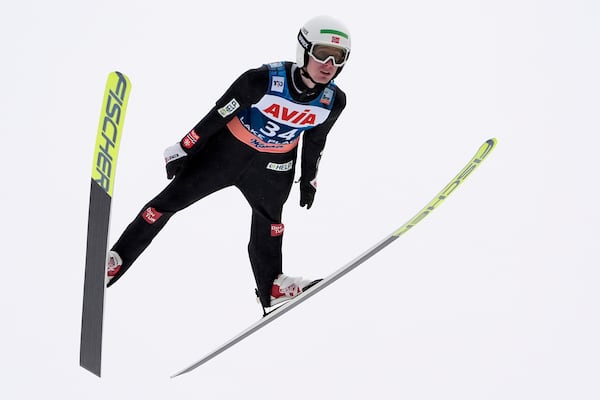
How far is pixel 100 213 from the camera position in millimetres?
3020

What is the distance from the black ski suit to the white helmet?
163 mm

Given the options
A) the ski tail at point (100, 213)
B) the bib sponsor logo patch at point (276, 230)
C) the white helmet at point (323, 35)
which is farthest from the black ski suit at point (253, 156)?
the ski tail at point (100, 213)

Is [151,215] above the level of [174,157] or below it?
below

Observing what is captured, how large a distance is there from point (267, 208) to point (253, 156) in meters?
0.30

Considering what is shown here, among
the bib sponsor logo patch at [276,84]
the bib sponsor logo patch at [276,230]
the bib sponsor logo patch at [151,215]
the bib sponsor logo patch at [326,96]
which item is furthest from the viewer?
the bib sponsor logo patch at [276,230]

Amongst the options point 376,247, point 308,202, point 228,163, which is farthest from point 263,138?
point 376,247

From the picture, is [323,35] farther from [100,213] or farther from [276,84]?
[100,213]

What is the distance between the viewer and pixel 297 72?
11.4 ft

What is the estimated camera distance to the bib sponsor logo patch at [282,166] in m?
3.75

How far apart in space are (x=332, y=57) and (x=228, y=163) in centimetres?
78

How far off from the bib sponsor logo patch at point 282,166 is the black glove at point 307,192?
145mm

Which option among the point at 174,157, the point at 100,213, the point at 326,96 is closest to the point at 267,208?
the point at 174,157

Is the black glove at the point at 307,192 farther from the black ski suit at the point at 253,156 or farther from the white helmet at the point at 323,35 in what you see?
the white helmet at the point at 323,35

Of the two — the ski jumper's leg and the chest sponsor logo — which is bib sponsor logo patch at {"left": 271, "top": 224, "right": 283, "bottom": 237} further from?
the chest sponsor logo
